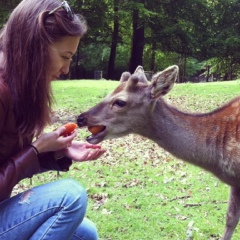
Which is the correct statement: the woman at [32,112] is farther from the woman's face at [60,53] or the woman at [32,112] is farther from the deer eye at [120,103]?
the deer eye at [120,103]

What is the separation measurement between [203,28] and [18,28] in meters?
23.4

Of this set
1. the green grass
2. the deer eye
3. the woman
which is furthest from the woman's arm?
the deer eye

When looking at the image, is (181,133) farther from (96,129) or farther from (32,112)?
(32,112)

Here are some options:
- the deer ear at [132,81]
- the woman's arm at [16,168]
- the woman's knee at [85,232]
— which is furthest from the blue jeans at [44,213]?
the deer ear at [132,81]

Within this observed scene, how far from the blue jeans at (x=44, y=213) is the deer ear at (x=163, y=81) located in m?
1.43

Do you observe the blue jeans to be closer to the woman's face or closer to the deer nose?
the woman's face

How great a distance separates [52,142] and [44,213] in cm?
42

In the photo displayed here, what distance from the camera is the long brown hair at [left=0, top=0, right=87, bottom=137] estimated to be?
8.35ft

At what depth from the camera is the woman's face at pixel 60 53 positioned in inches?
104

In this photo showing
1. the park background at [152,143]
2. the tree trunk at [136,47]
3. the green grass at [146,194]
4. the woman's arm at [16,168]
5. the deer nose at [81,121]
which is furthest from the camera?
the tree trunk at [136,47]

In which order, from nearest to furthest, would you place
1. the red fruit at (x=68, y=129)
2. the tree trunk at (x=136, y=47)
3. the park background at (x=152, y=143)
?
1. the red fruit at (x=68, y=129)
2. the park background at (x=152, y=143)
3. the tree trunk at (x=136, y=47)

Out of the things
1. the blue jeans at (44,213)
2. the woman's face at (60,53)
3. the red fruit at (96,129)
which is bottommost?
the blue jeans at (44,213)

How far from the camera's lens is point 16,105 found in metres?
2.55

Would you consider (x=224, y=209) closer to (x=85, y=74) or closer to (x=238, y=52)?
(x=238, y=52)
